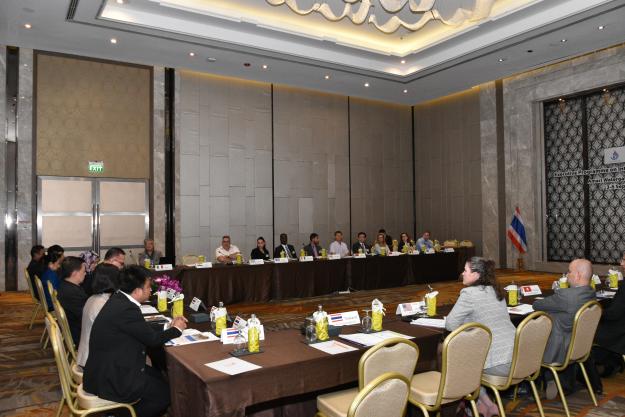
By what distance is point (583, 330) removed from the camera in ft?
11.0

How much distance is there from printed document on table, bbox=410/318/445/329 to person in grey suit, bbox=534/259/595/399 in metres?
0.75

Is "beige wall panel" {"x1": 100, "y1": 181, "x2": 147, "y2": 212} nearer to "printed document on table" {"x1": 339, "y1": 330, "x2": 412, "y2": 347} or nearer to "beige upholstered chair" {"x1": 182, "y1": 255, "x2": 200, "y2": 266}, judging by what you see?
"beige upholstered chair" {"x1": 182, "y1": 255, "x2": 200, "y2": 266}

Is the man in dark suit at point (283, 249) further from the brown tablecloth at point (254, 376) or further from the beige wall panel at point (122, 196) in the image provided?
the brown tablecloth at point (254, 376)

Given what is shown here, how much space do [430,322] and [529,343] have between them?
0.70 metres

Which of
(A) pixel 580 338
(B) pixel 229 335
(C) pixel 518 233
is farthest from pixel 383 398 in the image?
(C) pixel 518 233

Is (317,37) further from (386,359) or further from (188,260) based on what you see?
(386,359)

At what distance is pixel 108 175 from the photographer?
406 inches

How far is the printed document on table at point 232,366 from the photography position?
2.39m

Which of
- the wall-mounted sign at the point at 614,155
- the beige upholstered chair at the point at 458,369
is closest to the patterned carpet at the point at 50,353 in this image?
the beige upholstered chair at the point at 458,369

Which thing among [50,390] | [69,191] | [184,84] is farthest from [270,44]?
[50,390]

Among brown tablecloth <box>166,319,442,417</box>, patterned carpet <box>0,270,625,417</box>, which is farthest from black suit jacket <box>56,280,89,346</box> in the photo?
brown tablecloth <box>166,319,442,417</box>

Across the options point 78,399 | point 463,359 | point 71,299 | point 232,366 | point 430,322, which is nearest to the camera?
point 232,366

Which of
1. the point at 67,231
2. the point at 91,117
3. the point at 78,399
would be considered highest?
the point at 91,117

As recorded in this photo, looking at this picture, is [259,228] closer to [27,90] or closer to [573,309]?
[27,90]
